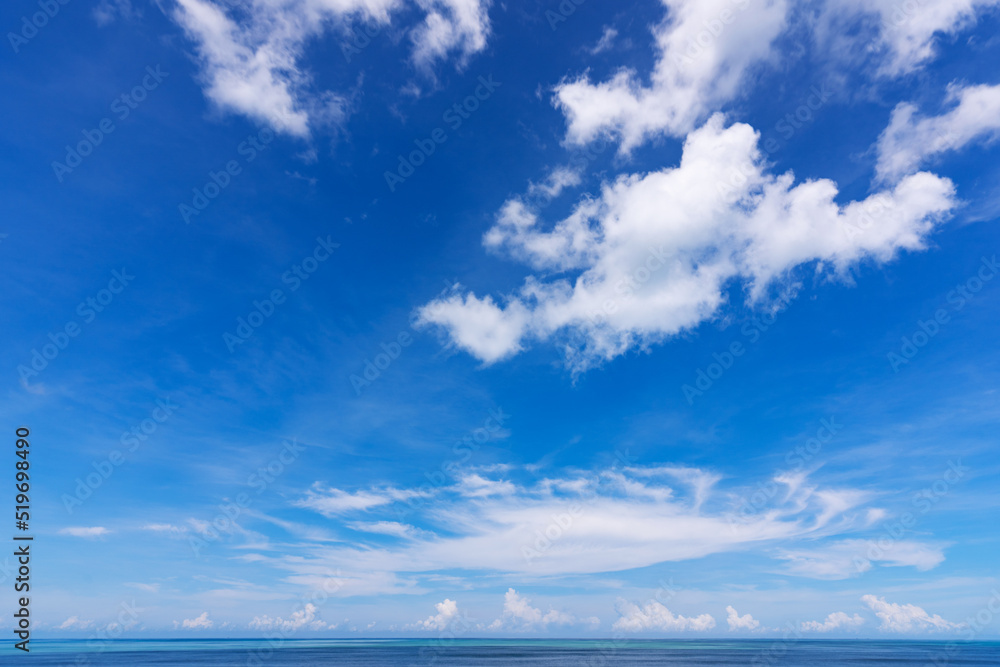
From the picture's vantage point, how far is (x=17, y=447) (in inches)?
1522

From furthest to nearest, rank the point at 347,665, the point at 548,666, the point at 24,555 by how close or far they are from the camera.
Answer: the point at 347,665 → the point at 548,666 → the point at 24,555

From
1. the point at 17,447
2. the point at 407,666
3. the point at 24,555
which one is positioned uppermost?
the point at 17,447

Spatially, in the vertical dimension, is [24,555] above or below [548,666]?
above

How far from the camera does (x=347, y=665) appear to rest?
133 metres

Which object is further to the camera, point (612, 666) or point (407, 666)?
point (407, 666)

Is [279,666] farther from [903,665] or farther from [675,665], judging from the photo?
[903,665]

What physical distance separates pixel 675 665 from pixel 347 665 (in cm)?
8951

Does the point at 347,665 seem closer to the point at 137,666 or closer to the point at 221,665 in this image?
the point at 221,665

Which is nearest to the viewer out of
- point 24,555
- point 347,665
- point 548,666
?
point 24,555

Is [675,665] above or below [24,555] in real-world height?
below

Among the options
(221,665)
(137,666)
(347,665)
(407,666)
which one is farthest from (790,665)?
(137,666)

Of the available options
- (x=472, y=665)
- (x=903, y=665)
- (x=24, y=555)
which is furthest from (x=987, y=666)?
(x=24, y=555)

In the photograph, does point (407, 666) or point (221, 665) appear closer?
point (221, 665)

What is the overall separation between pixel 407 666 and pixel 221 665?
48.5m
